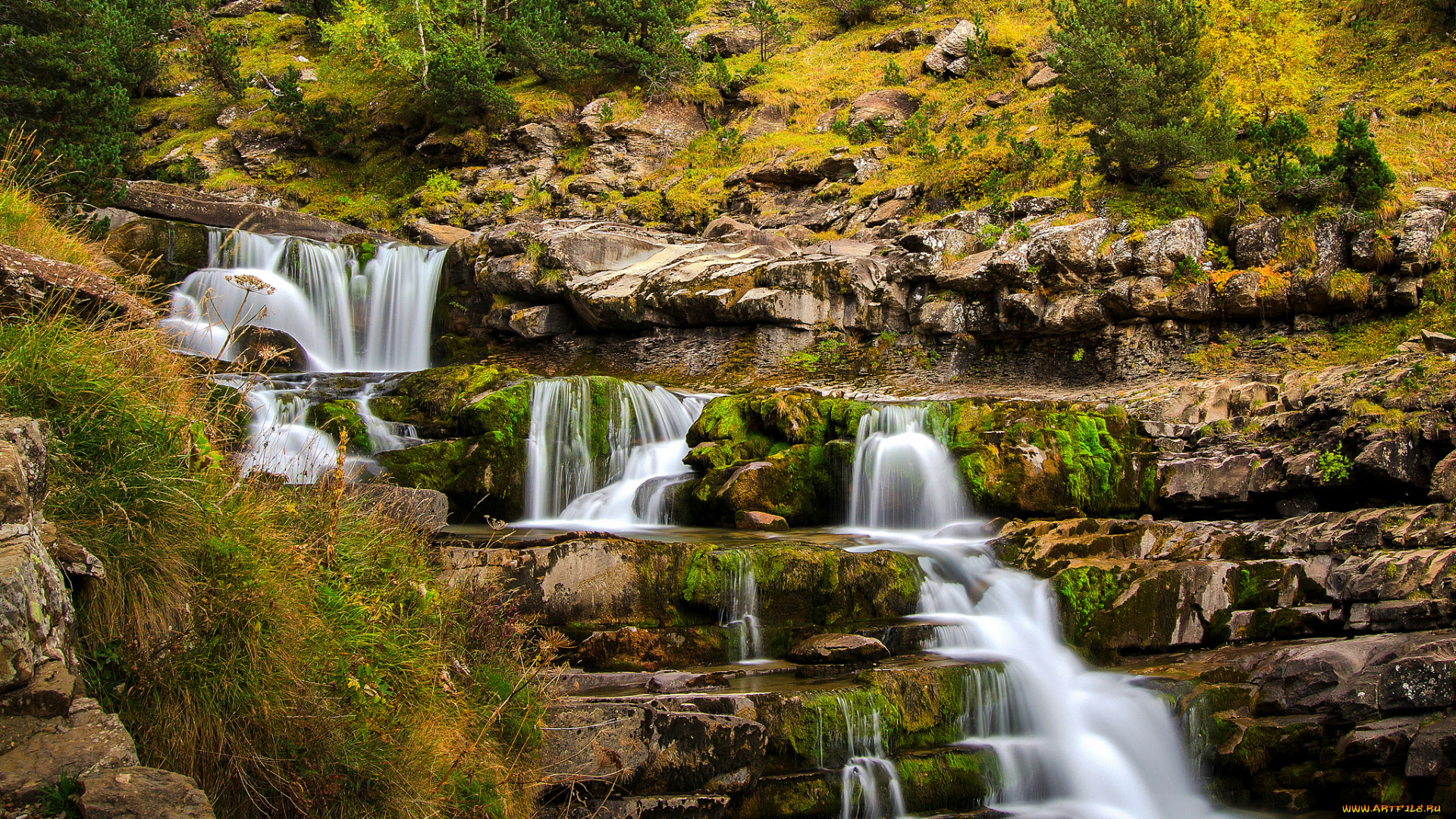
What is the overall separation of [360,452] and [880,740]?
8289mm

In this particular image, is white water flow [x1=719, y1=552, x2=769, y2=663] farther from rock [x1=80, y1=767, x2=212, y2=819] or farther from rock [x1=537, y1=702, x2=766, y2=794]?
rock [x1=80, y1=767, x2=212, y2=819]

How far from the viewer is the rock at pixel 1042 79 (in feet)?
75.7

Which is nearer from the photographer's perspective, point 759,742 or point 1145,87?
point 759,742

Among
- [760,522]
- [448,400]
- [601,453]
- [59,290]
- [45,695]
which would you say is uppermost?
[59,290]

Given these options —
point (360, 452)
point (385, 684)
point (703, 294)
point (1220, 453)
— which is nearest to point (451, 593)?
point (385, 684)

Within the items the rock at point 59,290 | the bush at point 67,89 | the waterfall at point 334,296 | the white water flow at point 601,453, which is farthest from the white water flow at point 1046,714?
the bush at point 67,89

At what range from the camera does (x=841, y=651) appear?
23.0 ft

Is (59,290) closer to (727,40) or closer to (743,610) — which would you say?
(743,610)

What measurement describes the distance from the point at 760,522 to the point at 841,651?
3638 millimetres

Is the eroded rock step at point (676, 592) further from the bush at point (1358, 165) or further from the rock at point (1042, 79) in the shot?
the rock at point (1042, 79)

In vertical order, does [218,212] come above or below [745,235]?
above

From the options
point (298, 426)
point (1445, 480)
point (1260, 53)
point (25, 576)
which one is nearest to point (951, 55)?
point (1260, 53)

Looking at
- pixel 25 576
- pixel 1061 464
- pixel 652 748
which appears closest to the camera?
pixel 25 576

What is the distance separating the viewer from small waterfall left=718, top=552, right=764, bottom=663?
24.2 feet
